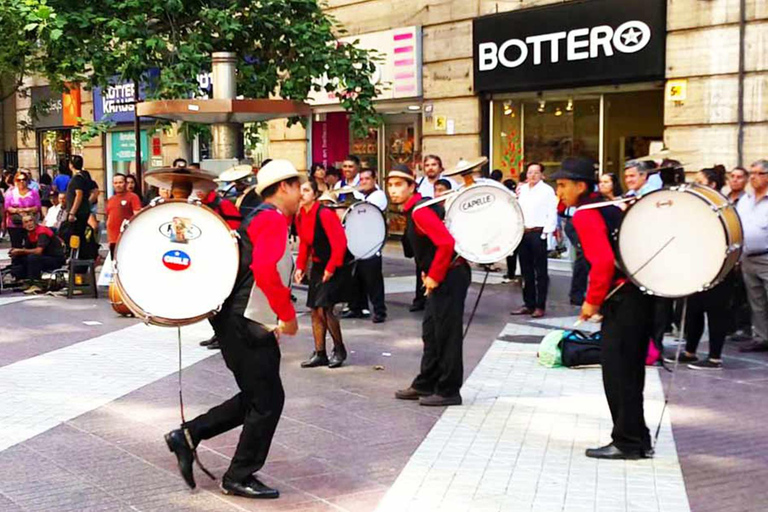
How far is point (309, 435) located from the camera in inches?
279

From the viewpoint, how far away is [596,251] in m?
6.35

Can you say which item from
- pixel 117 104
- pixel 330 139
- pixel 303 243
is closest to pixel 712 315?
pixel 303 243

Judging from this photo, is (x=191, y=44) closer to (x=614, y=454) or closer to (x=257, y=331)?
(x=257, y=331)

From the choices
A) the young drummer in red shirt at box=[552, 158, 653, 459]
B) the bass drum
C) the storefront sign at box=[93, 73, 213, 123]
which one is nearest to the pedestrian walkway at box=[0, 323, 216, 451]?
the bass drum

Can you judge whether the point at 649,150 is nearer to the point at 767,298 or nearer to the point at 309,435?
the point at 767,298

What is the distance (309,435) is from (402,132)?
1355 cm

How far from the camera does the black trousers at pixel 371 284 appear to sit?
12125 millimetres

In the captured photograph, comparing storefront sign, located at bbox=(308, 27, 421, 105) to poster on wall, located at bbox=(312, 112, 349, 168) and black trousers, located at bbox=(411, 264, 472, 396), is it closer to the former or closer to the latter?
poster on wall, located at bbox=(312, 112, 349, 168)

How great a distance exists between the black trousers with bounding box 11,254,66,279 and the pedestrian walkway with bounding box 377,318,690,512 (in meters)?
8.65

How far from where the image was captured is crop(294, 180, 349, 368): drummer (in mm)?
9352

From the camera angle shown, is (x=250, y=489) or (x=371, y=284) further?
(x=371, y=284)

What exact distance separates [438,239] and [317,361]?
2307 millimetres

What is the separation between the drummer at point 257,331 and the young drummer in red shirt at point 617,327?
193cm

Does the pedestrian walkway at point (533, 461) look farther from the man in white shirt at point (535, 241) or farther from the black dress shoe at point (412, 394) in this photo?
the man in white shirt at point (535, 241)
